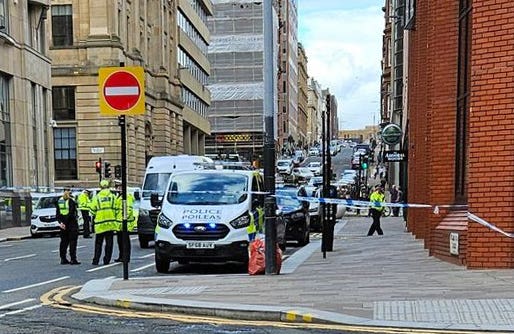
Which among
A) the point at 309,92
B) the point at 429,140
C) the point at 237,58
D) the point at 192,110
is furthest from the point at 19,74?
the point at 309,92

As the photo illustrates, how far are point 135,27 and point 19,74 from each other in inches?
817

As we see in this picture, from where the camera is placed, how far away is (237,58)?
88938mm

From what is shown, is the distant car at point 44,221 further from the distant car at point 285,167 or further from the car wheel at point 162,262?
the distant car at point 285,167

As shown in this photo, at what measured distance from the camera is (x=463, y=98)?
1308cm

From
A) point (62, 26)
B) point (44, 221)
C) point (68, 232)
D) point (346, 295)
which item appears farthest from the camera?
point (62, 26)

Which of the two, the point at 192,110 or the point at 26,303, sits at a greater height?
the point at 192,110

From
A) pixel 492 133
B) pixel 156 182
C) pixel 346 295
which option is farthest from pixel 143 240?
pixel 346 295

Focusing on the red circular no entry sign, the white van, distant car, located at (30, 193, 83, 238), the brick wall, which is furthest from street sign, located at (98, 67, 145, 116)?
distant car, located at (30, 193, 83, 238)

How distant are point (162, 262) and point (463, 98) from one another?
6367 mm

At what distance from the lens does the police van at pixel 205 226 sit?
12875 mm

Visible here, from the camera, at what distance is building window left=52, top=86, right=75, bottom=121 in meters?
51.0

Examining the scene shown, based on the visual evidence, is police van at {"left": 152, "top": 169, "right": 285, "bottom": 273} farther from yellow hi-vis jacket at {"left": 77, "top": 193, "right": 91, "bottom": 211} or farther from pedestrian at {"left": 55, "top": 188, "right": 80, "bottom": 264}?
yellow hi-vis jacket at {"left": 77, "top": 193, "right": 91, "bottom": 211}

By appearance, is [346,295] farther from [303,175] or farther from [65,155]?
[303,175]

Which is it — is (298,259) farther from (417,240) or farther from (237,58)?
(237,58)
